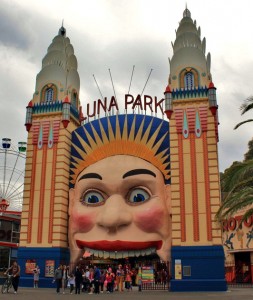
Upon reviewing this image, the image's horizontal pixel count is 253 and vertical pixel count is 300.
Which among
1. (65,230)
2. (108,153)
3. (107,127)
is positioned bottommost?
(65,230)

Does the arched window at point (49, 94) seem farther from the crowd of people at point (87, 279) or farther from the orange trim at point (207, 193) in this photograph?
the crowd of people at point (87, 279)

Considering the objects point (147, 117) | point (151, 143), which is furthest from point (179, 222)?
point (147, 117)

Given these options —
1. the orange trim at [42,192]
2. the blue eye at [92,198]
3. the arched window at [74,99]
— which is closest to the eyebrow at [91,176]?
the blue eye at [92,198]

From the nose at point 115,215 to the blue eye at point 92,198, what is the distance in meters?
0.82

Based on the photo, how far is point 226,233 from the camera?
111 ft

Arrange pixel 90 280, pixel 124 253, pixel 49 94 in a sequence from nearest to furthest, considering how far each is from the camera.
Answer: pixel 90 280, pixel 124 253, pixel 49 94

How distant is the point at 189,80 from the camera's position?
26.4 metres

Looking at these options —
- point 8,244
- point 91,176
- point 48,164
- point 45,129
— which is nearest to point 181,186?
point 91,176

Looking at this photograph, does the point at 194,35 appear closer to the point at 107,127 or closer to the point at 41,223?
the point at 107,127

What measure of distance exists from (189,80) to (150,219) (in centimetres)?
953

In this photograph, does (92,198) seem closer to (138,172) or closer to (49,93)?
(138,172)

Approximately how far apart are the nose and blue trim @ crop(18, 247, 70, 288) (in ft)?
10.8

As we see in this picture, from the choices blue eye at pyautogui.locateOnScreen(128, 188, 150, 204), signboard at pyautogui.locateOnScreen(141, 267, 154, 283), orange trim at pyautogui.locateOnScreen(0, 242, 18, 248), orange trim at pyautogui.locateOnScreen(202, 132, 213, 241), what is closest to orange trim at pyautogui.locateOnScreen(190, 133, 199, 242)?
orange trim at pyautogui.locateOnScreen(202, 132, 213, 241)

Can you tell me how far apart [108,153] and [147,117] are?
3552 millimetres
